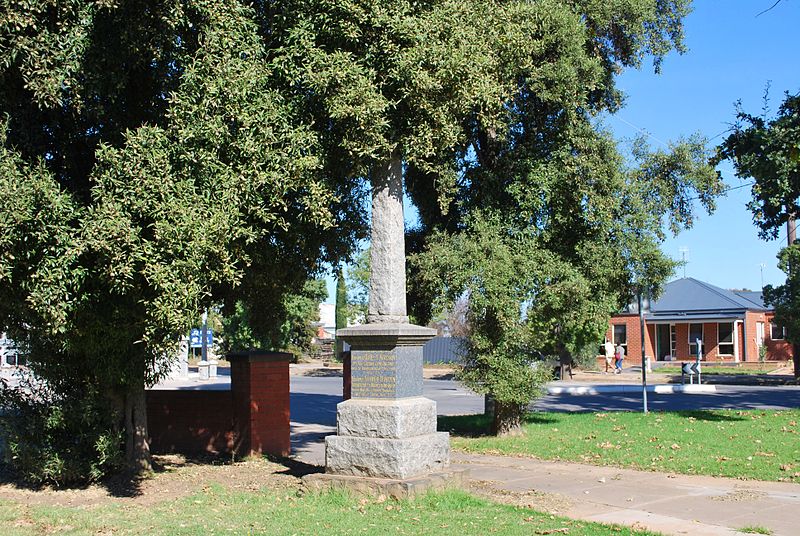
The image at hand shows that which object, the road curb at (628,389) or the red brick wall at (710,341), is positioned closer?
the road curb at (628,389)

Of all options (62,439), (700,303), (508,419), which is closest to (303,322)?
(700,303)

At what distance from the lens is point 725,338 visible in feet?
155

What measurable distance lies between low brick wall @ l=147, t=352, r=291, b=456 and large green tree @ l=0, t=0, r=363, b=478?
2.90m

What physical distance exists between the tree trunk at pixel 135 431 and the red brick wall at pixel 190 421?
7.50 feet

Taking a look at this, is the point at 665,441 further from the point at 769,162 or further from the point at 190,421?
the point at 190,421

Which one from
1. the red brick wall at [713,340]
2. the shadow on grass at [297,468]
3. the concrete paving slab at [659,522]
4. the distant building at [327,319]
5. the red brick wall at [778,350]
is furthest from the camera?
the distant building at [327,319]

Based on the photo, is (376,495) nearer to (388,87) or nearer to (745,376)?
(388,87)

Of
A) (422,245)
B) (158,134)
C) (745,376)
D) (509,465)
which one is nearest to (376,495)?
(509,465)

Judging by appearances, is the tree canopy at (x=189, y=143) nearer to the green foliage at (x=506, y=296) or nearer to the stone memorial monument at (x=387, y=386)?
the stone memorial monument at (x=387, y=386)

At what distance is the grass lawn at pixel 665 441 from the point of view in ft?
38.1

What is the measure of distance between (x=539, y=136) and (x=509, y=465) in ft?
19.7

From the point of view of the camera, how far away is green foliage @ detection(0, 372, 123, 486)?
10211 millimetres

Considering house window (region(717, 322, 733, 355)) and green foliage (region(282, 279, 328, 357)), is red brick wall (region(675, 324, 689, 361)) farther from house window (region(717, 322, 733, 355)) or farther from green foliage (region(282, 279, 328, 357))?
green foliage (region(282, 279, 328, 357))

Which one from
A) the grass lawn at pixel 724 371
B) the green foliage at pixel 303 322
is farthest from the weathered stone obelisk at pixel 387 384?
the grass lawn at pixel 724 371
